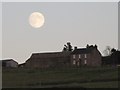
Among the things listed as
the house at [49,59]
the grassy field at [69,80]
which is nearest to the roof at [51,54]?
the house at [49,59]

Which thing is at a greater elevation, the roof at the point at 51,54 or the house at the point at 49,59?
the roof at the point at 51,54

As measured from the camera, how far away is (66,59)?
445 ft

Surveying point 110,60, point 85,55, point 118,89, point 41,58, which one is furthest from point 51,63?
point 118,89

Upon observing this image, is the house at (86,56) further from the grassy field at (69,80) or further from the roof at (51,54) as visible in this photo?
the grassy field at (69,80)

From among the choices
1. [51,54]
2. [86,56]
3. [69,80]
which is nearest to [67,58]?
[51,54]

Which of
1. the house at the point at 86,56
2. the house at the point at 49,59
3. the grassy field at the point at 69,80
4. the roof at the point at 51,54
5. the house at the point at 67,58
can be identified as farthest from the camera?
the roof at the point at 51,54

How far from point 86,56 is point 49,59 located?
52.1 ft

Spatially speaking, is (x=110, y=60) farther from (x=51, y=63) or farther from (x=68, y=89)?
(x=68, y=89)

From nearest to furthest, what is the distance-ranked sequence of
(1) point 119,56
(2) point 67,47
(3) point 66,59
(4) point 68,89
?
(4) point 68,89 → (1) point 119,56 → (3) point 66,59 → (2) point 67,47

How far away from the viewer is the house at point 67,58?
416 feet

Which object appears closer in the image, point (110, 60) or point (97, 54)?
point (110, 60)

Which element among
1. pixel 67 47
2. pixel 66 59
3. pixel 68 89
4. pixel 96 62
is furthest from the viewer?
pixel 67 47

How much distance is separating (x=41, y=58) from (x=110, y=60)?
1229 inches

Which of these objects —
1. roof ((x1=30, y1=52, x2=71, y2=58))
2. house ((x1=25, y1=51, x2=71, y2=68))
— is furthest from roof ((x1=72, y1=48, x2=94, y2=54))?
house ((x1=25, y1=51, x2=71, y2=68))
